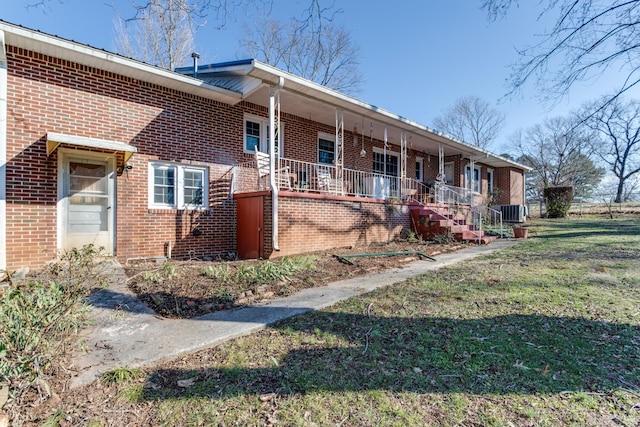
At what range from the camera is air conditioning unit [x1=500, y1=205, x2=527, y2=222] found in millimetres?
17625

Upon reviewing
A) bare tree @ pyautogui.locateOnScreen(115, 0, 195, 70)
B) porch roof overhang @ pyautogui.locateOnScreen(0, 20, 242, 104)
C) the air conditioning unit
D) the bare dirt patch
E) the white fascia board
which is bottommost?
the bare dirt patch

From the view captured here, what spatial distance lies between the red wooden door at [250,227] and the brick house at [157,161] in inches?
1.8

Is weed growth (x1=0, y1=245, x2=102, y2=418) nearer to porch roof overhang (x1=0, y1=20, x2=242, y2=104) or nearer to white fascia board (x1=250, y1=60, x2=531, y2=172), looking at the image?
porch roof overhang (x1=0, y1=20, x2=242, y2=104)

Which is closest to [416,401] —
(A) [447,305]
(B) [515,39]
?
(A) [447,305]

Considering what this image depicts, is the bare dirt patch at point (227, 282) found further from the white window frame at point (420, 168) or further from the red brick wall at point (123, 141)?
the white window frame at point (420, 168)

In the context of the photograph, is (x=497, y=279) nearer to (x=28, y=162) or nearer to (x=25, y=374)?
(x=25, y=374)

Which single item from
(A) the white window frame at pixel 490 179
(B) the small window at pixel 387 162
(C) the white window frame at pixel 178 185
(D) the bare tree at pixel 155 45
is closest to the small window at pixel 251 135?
(C) the white window frame at pixel 178 185

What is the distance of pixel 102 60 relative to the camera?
616 centimetres

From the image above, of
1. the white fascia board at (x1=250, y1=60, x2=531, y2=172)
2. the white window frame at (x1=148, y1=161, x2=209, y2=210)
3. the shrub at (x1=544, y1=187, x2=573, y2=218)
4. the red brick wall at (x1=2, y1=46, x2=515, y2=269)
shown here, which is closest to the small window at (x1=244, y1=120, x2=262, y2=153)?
the red brick wall at (x1=2, y1=46, x2=515, y2=269)

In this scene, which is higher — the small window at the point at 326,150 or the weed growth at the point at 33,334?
the small window at the point at 326,150

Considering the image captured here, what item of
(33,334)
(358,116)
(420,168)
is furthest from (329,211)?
(420,168)

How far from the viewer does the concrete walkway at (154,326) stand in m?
2.61

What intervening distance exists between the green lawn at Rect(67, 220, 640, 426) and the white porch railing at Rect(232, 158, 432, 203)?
15.8 feet

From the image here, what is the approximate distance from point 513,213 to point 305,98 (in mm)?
15106
